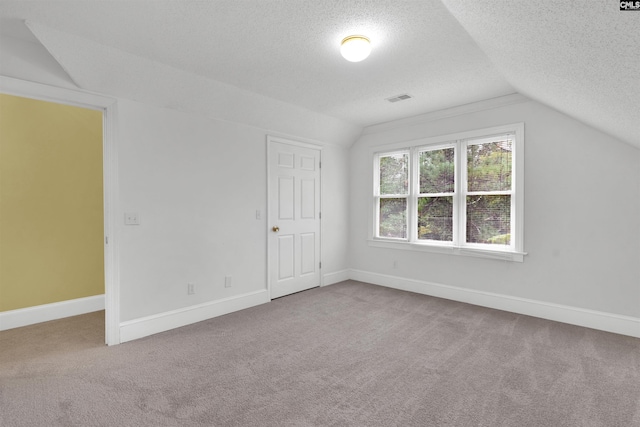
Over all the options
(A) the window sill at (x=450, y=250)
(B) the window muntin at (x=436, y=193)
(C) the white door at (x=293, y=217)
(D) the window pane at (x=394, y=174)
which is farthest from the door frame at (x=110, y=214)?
(B) the window muntin at (x=436, y=193)

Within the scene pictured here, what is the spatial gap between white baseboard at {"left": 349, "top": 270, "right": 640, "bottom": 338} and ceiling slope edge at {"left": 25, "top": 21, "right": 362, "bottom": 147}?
9.42 feet

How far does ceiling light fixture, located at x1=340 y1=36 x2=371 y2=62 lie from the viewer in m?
2.39

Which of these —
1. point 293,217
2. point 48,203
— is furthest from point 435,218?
point 48,203

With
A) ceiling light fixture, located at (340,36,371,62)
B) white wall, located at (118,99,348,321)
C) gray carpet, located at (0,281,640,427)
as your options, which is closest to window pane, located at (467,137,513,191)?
gray carpet, located at (0,281,640,427)

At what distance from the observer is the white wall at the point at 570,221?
10.2ft

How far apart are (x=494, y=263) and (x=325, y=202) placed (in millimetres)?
2626

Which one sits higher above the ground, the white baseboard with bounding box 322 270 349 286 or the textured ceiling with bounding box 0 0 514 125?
the textured ceiling with bounding box 0 0 514 125

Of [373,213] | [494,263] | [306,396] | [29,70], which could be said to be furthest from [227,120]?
[494,263]

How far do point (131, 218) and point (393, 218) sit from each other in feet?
12.1

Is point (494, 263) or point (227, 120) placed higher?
point (227, 120)

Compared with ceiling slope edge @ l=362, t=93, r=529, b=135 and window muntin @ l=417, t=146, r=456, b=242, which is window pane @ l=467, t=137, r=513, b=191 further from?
ceiling slope edge @ l=362, t=93, r=529, b=135

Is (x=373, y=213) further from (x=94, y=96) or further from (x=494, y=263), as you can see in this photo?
(x=94, y=96)

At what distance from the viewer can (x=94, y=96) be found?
9.30ft

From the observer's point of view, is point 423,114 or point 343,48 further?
point 423,114
